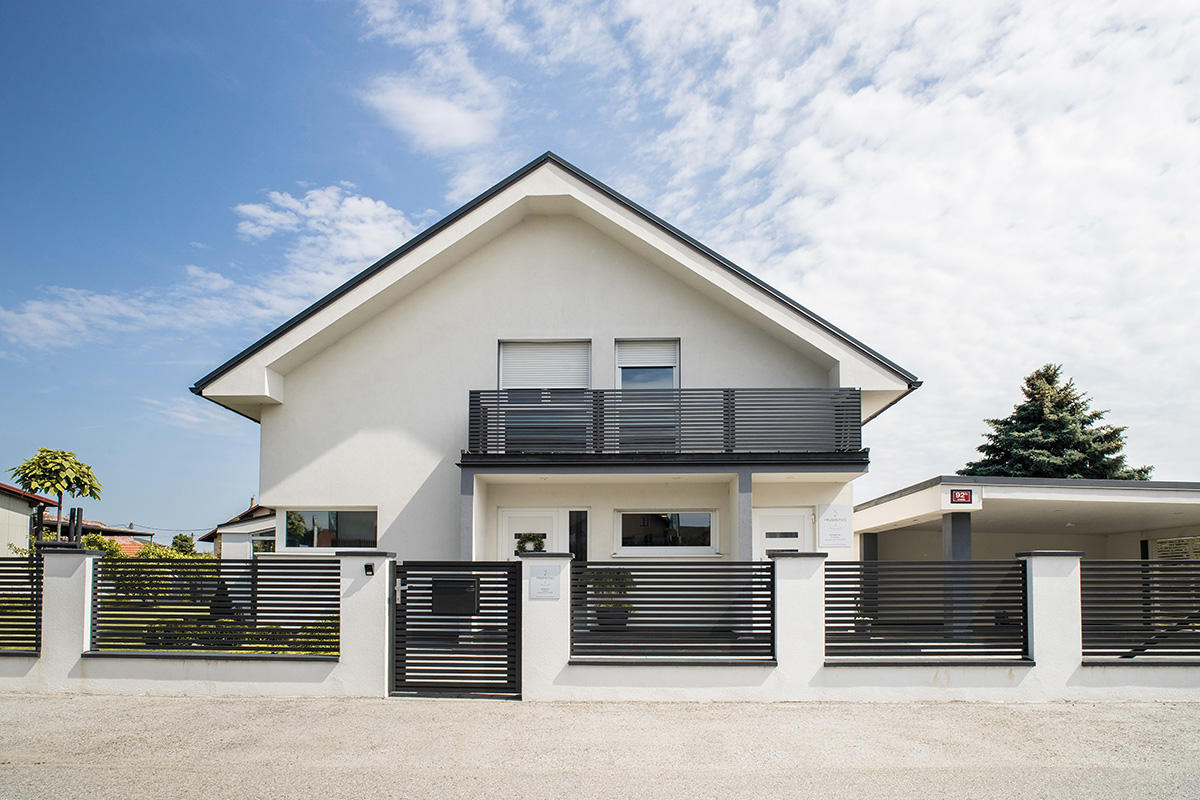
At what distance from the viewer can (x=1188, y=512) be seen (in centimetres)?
1357

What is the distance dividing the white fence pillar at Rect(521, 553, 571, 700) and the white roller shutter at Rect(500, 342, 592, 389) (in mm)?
5304

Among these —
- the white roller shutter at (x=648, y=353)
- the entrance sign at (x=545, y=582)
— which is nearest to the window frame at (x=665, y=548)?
the white roller shutter at (x=648, y=353)

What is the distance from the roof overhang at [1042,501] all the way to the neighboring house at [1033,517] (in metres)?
0.01

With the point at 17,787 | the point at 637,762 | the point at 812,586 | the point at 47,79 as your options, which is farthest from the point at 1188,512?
the point at 47,79

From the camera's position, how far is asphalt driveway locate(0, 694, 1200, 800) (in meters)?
5.23

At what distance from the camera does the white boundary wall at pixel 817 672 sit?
7.67 m

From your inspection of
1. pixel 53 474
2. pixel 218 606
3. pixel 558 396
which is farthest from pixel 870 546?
pixel 53 474

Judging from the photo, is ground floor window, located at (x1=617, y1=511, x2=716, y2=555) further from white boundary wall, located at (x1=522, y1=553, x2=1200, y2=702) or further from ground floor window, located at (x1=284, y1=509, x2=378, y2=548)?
white boundary wall, located at (x1=522, y1=553, x2=1200, y2=702)

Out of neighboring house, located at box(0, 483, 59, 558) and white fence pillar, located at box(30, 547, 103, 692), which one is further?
neighboring house, located at box(0, 483, 59, 558)

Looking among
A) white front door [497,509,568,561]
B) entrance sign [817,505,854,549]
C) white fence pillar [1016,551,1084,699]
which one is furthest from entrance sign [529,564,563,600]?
entrance sign [817,505,854,549]

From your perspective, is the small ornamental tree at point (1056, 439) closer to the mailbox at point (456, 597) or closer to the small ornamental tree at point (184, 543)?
the mailbox at point (456, 597)

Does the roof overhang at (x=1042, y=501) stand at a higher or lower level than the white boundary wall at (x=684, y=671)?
higher

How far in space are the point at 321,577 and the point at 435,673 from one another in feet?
5.23

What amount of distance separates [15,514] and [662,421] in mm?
30740
